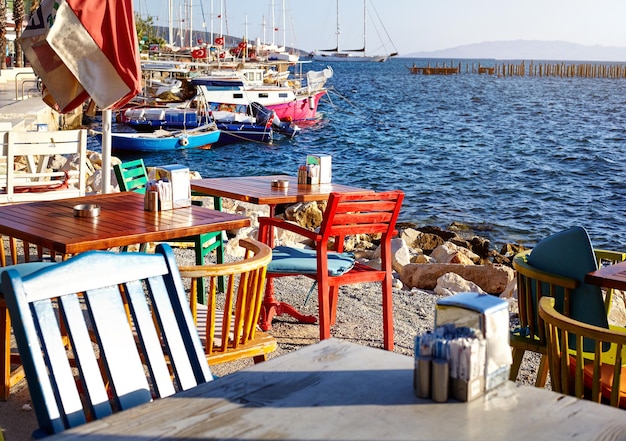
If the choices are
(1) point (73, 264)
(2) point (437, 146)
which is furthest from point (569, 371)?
(2) point (437, 146)

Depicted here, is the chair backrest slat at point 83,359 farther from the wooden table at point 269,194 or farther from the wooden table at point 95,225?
the wooden table at point 269,194

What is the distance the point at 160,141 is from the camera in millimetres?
26797

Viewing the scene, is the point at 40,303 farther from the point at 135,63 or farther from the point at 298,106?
the point at 298,106

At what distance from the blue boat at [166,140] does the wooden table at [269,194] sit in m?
20.8

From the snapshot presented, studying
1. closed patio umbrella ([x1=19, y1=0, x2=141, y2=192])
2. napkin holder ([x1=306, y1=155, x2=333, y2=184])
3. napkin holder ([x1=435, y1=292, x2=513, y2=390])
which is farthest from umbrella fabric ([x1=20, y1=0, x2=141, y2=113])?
napkin holder ([x1=435, y1=292, x2=513, y2=390])

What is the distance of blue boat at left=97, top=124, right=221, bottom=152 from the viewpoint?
2617 cm

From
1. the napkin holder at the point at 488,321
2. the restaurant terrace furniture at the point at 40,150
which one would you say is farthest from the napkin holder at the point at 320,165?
the napkin holder at the point at 488,321

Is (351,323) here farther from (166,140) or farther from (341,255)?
(166,140)

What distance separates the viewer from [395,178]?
23516 mm

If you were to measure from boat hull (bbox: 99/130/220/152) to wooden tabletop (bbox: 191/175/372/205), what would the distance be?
67.8ft

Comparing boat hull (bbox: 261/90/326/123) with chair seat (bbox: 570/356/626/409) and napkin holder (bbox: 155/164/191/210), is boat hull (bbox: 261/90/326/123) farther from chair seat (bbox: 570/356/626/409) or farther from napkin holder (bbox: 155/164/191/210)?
chair seat (bbox: 570/356/626/409)

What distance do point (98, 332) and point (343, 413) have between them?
2.48 ft

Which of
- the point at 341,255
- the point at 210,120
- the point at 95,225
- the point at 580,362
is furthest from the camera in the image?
the point at 210,120

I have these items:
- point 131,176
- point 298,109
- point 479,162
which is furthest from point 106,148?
point 298,109
